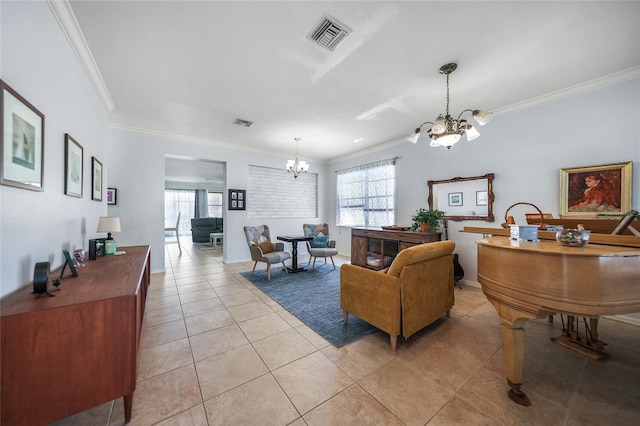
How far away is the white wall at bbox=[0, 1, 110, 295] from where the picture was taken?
1.20 meters

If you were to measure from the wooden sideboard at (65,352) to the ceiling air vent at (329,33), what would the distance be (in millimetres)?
2326

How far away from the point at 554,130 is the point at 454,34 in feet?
7.18

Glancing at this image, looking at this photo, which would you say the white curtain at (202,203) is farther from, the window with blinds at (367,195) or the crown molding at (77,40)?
the crown molding at (77,40)

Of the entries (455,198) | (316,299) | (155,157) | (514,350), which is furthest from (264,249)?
(514,350)

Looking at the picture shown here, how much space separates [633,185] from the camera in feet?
8.03

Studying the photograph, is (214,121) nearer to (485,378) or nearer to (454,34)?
(454,34)

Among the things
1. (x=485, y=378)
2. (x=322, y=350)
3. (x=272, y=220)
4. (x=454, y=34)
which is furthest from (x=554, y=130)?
(x=272, y=220)

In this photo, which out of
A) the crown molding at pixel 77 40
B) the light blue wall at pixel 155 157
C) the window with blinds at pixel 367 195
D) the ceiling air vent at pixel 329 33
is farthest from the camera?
the window with blinds at pixel 367 195

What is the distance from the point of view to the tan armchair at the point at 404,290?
6.46 feet

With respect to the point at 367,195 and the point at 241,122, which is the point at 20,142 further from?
the point at 367,195

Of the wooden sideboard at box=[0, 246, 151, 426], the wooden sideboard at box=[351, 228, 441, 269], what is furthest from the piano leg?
the wooden sideboard at box=[351, 228, 441, 269]

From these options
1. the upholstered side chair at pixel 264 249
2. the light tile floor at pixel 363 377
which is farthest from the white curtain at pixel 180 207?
the light tile floor at pixel 363 377

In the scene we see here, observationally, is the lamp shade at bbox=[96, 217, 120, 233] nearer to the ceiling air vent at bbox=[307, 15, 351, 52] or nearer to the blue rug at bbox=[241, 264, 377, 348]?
the blue rug at bbox=[241, 264, 377, 348]

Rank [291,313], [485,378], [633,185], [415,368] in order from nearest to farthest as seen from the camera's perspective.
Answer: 1. [485,378]
2. [415,368]
3. [633,185]
4. [291,313]
